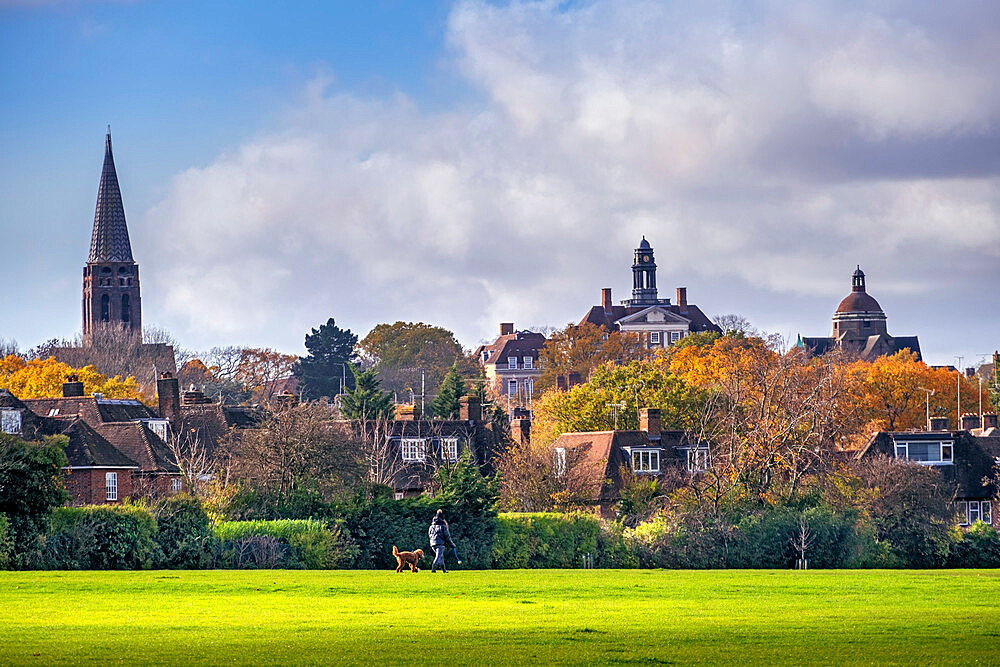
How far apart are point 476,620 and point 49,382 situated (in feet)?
263

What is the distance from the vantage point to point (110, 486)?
Answer: 62500 mm

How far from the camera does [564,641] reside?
75.6ft

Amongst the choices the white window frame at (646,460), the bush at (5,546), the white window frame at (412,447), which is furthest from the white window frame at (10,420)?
the white window frame at (646,460)

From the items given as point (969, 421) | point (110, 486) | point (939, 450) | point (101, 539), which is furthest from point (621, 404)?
point (101, 539)

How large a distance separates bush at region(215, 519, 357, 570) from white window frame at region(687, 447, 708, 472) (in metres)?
24.0

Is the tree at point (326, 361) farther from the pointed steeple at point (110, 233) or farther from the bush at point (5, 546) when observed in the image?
the bush at point (5, 546)

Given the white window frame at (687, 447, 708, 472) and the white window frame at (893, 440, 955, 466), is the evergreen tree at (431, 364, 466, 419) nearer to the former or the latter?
the white window frame at (687, 447, 708, 472)

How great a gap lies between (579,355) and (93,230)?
213 ft

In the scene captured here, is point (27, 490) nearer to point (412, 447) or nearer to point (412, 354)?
point (412, 447)

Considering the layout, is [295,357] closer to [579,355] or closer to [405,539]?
[579,355]

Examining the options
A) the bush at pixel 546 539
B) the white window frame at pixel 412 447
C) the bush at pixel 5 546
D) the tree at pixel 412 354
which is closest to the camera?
the bush at pixel 5 546

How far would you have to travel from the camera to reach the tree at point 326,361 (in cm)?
14775

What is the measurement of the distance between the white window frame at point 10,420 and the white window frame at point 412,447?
19.0 meters

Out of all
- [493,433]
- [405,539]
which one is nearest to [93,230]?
[493,433]
